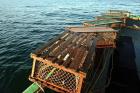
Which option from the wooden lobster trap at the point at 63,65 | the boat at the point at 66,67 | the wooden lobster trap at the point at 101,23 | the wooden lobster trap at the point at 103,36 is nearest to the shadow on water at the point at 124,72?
the boat at the point at 66,67

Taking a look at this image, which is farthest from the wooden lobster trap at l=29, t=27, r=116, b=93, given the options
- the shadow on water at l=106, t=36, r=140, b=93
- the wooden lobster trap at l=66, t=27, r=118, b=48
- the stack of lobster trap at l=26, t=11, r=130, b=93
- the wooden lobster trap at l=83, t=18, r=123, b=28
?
the wooden lobster trap at l=83, t=18, r=123, b=28

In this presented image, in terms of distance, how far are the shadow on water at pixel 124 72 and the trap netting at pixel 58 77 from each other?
3385 millimetres

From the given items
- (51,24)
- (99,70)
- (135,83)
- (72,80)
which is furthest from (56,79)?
(51,24)

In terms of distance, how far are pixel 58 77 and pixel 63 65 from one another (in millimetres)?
1178

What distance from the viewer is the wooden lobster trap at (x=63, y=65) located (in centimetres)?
739

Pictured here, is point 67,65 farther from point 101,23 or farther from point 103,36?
point 101,23

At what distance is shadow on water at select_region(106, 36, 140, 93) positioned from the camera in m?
11.1

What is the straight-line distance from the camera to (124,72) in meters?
13.0

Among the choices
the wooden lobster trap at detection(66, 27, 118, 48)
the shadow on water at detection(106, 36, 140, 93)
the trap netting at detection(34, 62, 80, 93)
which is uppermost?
the wooden lobster trap at detection(66, 27, 118, 48)

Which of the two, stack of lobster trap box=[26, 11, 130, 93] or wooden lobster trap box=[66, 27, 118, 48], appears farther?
wooden lobster trap box=[66, 27, 118, 48]

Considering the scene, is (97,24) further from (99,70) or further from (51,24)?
(51,24)

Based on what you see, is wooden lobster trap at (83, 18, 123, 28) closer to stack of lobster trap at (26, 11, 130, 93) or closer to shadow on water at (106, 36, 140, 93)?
shadow on water at (106, 36, 140, 93)

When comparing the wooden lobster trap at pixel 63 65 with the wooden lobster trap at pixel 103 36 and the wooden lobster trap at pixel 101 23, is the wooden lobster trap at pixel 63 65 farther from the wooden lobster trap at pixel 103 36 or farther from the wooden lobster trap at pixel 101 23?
the wooden lobster trap at pixel 101 23

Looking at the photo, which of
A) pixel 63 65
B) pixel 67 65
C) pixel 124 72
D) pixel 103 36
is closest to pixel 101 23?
pixel 103 36
